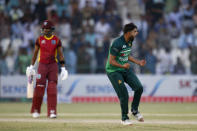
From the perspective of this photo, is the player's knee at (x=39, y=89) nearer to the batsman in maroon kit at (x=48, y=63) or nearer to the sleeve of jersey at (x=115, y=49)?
the batsman in maroon kit at (x=48, y=63)

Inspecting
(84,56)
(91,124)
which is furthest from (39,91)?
(84,56)

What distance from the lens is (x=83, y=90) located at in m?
23.2

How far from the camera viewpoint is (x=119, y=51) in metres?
11.7

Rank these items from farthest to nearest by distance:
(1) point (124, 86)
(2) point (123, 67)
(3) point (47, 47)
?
(3) point (47, 47), (1) point (124, 86), (2) point (123, 67)

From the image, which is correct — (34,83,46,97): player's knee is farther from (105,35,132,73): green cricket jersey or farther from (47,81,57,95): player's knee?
(105,35,132,73): green cricket jersey

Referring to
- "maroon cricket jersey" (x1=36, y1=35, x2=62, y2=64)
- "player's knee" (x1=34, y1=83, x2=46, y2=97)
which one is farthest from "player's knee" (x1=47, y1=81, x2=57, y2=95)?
"maroon cricket jersey" (x1=36, y1=35, x2=62, y2=64)

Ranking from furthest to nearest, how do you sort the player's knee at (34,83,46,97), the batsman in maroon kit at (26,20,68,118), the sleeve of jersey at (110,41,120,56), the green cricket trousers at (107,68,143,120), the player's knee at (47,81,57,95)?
the player's knee at (34,83,46,97) < the player's knee at (47,81,57,95) < the batsman in maroon kit at (26,20,68,118) < the green cricket trousers at (107,68,143,120) < the sleeve of jersey at (110,41,120,56)

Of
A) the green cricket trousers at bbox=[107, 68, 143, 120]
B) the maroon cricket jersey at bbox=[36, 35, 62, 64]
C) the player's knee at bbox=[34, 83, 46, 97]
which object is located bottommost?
the player's knee at bbox=[34, 83, 46, 97]

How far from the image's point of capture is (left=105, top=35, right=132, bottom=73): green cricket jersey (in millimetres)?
11523

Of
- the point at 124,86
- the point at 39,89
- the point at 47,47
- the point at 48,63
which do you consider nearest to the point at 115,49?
the point at 124,86

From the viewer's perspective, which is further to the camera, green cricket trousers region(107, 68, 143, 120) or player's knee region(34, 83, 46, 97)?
player's knee region(34, 83, 46, 97)

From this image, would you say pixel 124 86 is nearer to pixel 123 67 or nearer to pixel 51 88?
pixel 123 67

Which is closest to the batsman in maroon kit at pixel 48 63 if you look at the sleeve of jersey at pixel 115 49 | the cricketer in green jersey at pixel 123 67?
the cricketer in green jersey at pixel 123 67

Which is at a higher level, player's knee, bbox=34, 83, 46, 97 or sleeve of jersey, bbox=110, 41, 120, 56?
sleeve of jersey, bbox=110, 41, 120, 56
